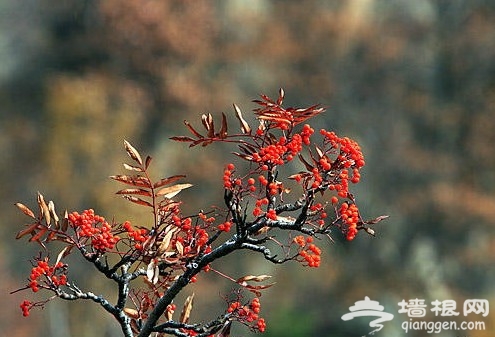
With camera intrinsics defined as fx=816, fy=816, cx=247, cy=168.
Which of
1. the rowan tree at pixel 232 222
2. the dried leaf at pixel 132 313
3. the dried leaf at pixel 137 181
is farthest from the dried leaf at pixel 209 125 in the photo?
the dried leaf at pixel 132 313

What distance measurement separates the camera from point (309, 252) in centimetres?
108

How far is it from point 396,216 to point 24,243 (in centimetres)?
177

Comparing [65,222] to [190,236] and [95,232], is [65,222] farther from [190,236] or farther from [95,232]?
[190,236]

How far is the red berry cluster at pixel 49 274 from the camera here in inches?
43.1

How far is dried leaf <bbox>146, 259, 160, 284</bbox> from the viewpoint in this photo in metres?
1.09

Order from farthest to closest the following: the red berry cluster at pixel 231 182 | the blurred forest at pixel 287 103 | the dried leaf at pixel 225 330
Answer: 1. the blurred forest at pixel 287 103
2. the dried leaf at pixel 225 330
3. the red berry cluster at pixel 231 182

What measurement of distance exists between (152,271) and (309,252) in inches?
8.3

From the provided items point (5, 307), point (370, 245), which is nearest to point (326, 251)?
point (370, 245)

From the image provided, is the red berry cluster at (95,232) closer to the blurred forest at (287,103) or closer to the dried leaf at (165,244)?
the dried leaf at (165,244)

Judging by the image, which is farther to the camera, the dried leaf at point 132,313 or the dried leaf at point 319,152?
the dried leaf at point 132,313

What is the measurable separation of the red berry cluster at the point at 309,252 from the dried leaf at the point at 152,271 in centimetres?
19

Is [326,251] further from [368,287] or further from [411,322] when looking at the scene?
[411,322]

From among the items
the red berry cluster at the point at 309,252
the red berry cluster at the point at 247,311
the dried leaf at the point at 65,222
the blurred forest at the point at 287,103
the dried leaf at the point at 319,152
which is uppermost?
the blurred forest at the point at 287,103

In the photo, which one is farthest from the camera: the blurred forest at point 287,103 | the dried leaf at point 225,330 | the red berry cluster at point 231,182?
the blurred forest at point 287,103
